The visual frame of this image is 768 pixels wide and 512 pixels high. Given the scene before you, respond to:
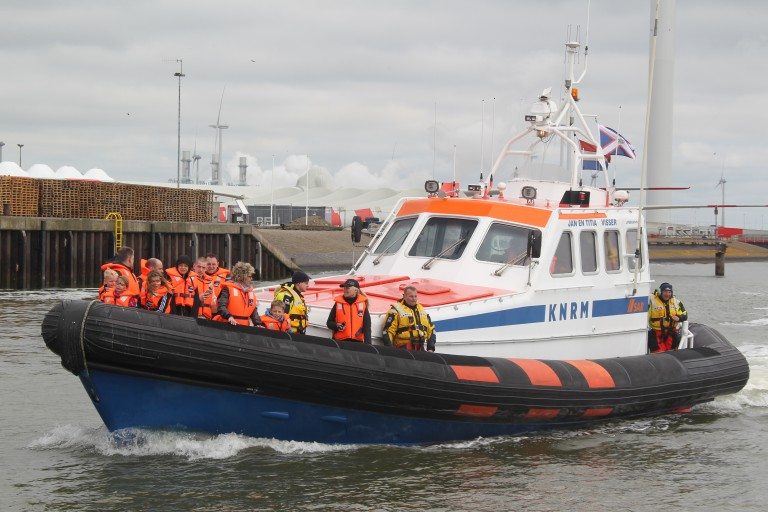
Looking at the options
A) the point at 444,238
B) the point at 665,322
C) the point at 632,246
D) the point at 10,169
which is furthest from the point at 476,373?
the point at 10,169

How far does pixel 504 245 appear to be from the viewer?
10.1 metres

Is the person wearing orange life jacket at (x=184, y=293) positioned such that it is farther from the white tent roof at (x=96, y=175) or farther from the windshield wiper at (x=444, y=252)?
the white tent roof at (x=96, y=175)

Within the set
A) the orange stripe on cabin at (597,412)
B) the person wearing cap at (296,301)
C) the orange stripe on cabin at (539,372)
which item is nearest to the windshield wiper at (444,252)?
the orange stripe on cabin at (539,372)

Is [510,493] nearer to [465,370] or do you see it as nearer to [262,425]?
[465,370]

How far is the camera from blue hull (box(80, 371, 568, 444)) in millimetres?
7938

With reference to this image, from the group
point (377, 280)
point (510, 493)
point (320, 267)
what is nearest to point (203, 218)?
point (320, 267)

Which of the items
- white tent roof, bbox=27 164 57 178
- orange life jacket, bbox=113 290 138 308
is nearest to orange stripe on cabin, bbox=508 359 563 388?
orange life jacket, bbox=113 290 138 308

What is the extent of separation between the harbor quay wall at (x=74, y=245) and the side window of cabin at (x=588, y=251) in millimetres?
13741

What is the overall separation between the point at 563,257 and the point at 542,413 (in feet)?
5.47

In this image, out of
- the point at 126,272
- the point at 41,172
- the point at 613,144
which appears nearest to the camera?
the point at 126,272

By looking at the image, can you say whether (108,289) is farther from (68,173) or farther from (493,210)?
(68,173)

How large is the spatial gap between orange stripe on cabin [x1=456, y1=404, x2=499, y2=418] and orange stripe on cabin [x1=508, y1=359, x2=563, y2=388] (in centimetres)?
45

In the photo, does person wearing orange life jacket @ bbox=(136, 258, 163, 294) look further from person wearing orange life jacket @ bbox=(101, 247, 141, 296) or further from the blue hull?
the blue hull

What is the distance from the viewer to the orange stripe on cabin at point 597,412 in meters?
9.73
